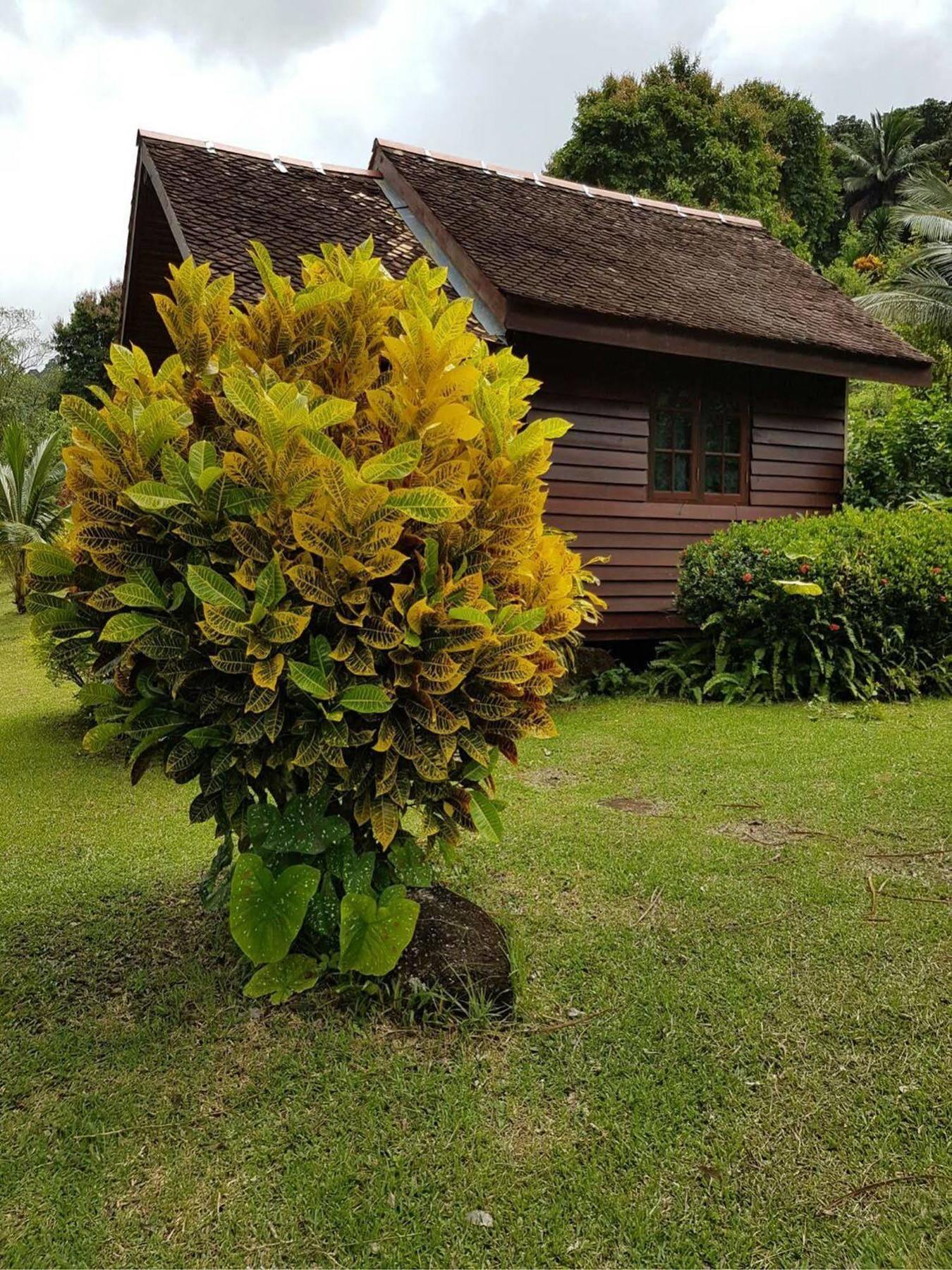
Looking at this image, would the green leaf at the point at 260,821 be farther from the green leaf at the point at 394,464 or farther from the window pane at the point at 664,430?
the window pane at the point at 664,430

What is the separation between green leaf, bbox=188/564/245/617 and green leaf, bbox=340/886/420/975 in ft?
2.76

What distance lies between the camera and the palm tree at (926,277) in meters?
21.4

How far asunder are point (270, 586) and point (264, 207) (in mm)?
7089

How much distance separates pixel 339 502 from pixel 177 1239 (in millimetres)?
1673

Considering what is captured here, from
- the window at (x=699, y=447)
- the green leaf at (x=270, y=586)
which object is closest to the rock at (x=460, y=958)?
the green leaf at (x=270, y=586)

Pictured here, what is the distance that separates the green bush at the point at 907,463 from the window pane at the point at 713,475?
→ 176 cm

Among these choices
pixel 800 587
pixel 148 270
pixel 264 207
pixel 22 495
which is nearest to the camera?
pixel 800 587

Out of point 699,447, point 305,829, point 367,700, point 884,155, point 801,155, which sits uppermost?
point 884,155

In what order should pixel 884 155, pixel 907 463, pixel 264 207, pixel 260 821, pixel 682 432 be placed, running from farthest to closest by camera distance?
pixel 884 155, pixel 907 463, pixel 682 432, pixel 264 207, pixel 260 821

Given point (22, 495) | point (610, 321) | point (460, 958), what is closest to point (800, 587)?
point (610, 321)

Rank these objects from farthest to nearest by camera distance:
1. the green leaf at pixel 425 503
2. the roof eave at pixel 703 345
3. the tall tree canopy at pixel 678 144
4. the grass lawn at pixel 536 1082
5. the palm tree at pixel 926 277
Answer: the tall tree canopy at pixel 678 144, the palm tree at pixel 926 277, the roof eave at pixel 703 345, the green leaf at pixel 425 503, the grass lawn at pixel 536 1082

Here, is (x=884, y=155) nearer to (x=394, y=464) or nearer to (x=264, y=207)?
(x=264, y=207)

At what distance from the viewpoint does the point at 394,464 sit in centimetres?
224

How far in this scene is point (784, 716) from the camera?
21.6ft
